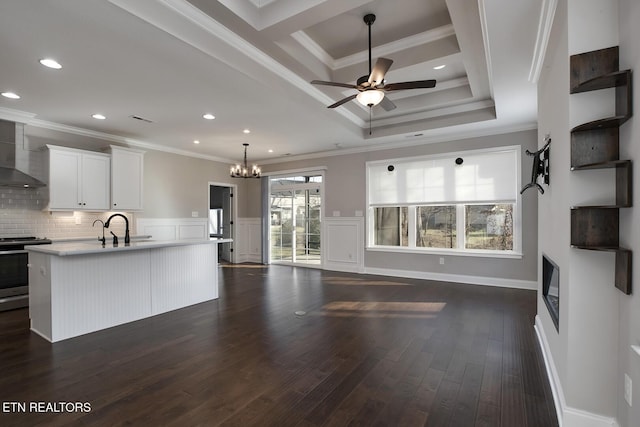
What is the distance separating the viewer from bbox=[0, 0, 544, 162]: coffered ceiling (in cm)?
249

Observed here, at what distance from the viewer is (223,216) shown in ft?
29.5

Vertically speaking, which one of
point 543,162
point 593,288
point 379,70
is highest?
point 379,70

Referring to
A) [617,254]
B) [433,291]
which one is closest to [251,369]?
[617,254]

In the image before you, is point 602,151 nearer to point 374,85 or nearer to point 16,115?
point 374,85

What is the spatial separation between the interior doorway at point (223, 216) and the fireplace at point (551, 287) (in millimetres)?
7168

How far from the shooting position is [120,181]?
5598 millimetres

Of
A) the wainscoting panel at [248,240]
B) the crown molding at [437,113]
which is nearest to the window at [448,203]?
the crown molding at [437,113]

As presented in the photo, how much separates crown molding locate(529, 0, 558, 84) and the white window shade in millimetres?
2416

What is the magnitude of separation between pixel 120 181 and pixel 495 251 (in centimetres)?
696

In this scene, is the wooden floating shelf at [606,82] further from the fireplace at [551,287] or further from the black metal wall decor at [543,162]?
the fireplace at [551,287]

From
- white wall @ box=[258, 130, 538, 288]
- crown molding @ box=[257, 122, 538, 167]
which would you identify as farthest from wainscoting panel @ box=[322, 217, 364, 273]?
crown molding @ box=[257, 122, 538, 167]

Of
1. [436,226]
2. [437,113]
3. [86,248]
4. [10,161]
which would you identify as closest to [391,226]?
[436,226]

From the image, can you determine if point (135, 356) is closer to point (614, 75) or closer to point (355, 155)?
point (614, 75)

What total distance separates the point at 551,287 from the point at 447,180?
3412 mm
